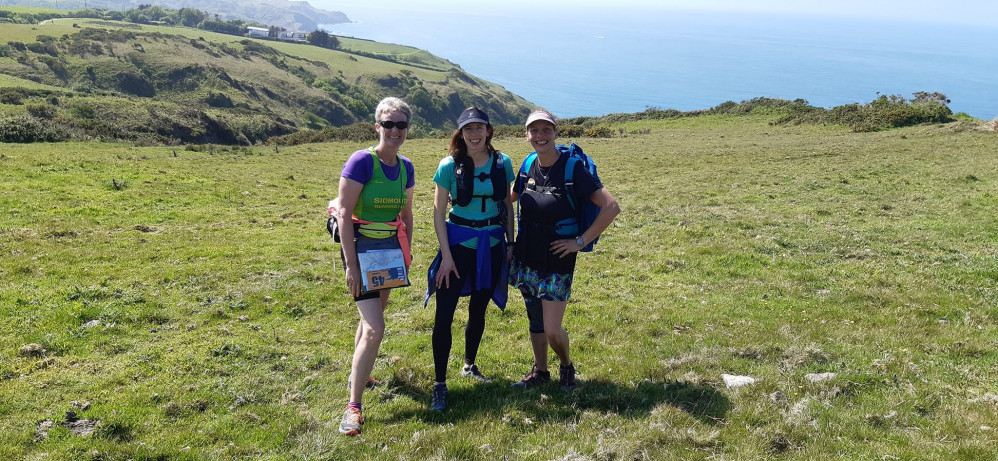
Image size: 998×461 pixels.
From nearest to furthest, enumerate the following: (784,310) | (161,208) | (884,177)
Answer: (784,310) → (161,208) → (884,177)

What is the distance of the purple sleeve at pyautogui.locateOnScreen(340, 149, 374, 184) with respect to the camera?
5.36 metres

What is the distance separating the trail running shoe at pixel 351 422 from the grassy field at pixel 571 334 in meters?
0.16

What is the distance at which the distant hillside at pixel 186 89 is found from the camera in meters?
50.2

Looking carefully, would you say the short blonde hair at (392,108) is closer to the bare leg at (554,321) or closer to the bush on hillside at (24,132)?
the bare leg at (554,321)

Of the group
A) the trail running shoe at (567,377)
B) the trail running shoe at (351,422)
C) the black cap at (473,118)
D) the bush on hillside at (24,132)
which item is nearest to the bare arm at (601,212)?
the black cap at (473,118)

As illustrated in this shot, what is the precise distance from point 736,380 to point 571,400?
2003mm

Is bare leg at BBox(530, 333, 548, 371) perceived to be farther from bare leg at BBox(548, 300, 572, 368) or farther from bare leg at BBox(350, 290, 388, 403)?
bare leg at BBox(350, 290, 388, 403)

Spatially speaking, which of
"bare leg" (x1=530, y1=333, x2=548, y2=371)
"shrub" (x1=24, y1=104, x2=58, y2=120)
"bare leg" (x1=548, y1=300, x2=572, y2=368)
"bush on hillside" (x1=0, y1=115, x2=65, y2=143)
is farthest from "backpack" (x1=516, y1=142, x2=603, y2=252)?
"shrub" (x1=24, y1=104, x2=58, y2=120)

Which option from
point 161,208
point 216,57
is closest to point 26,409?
point 161,208

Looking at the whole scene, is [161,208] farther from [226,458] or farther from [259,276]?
[226,458]

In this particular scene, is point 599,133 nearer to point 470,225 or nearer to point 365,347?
point 470,225

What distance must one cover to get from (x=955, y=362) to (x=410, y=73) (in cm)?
17597

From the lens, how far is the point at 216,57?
4966 inches

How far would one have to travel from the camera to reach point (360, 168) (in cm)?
540
